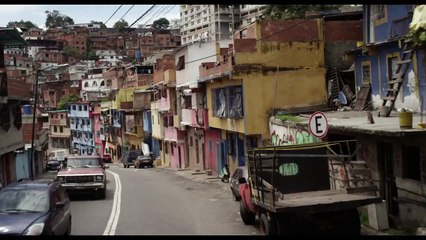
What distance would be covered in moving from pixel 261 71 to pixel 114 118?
51.0 metres

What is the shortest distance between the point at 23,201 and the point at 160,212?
21.8ft

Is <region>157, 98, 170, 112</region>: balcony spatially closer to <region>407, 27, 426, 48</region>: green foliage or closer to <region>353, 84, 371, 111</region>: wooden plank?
<region>353, 84, 371, 111</region>: wooden plank

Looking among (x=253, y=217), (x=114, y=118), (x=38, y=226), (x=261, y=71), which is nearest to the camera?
(x=38, y=226)

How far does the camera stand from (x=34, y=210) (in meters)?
11.1

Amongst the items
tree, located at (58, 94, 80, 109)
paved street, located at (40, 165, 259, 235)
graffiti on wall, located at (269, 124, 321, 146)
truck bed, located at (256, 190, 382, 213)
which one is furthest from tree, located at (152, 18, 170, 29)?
truck bed, located at (256, 190, 382, 213)

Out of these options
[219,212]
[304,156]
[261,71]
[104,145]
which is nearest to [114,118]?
[104,145]

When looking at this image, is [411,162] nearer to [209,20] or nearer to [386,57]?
[386,57]

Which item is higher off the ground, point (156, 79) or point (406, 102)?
point (156, 79)

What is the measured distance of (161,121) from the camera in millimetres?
52375

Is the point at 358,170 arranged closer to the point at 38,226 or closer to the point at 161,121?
the point at 38,226

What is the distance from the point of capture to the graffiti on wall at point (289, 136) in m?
18.5

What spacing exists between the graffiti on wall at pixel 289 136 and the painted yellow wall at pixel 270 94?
4.01 ft

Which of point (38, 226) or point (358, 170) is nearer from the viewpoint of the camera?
point (38, 226)

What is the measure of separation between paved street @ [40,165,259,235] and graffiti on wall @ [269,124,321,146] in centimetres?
333
